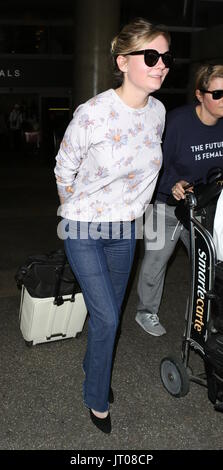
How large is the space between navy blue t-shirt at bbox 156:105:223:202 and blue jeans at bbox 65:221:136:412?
94cm

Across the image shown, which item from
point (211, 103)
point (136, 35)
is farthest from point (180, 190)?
point (136, 35)

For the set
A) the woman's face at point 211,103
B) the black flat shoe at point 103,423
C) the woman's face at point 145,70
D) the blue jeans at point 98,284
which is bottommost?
the black flat shoe at point 103,423

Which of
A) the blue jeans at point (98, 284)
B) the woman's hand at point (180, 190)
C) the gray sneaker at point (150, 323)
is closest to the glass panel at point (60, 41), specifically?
the gray sneaker at point (150, 323)

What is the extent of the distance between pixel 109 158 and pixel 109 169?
5 cm

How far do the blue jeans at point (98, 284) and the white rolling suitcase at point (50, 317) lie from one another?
855mm

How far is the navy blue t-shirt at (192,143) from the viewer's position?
332 centimetres

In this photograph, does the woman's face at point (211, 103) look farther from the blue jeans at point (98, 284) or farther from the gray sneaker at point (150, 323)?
the gray sneaker at point (150, 323)

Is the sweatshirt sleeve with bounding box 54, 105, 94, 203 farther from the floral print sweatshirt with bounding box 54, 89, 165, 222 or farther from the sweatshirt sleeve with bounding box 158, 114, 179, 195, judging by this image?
the sweatshirt sleeve with bounding box 158, 114, 179, 195

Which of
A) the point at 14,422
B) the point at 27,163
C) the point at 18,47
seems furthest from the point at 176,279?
the point at 18,47

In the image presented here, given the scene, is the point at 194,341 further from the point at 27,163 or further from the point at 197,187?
the point at 27,163

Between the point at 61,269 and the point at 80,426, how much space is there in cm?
110

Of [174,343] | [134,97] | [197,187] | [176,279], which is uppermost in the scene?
[134,97]

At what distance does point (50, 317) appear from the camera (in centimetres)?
353
